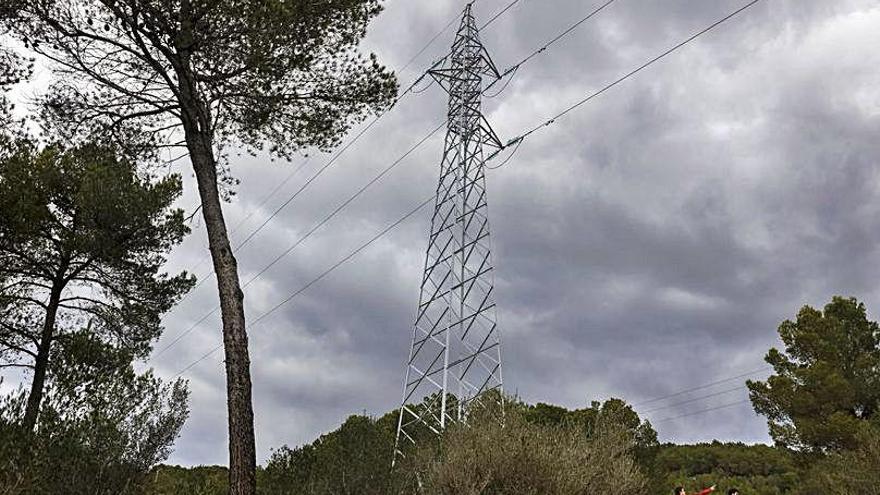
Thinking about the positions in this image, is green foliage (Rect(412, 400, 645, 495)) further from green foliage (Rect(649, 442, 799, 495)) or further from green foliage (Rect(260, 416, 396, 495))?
green foliage (Rect(649, 442, 799, 495))

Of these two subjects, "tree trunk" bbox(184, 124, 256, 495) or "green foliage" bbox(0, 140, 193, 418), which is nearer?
"tree trunk" bbox(184, 124, 256, 495)

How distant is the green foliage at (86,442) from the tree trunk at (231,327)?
239 centimetres

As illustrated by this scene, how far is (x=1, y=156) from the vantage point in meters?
17.9

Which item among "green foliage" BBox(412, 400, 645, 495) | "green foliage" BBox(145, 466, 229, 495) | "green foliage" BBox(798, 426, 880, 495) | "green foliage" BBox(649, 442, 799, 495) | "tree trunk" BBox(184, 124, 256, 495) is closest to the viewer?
A: "tree trunk" BBox(184, 124, 256, 495)

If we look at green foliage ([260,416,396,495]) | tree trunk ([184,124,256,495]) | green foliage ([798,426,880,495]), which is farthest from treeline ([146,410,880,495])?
green foliage ([798,426,880,495])

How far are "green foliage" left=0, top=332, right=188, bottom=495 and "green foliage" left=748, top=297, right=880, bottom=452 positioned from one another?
21934 millimetres

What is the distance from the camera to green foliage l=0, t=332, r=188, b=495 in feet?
33.5

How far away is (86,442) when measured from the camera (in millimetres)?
11281

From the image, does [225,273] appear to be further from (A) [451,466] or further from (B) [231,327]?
(A) [451,466]

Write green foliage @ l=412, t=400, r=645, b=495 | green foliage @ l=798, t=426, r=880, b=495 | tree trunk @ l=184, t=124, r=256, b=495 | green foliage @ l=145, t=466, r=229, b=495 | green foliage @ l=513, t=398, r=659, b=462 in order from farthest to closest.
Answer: green foliage @ l=513, t=398, r=659, b=462, green foliage @ l=798, t=426, r=880, b=495, green foliage @ l=145, t=466, r=229, b=495, green foliage @ l=412, t=400, r=645, b=495, tree trunk @ l=184, t=124, r=256, b=495

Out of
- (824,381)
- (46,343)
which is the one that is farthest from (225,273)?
(824,381)

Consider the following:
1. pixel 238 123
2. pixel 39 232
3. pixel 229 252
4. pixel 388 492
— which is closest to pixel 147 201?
pixel 39 232

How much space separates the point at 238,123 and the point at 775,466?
3839cm

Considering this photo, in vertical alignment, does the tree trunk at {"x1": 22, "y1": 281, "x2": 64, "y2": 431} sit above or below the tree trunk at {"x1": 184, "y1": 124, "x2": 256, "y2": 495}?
above
